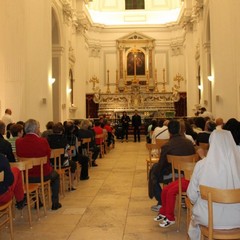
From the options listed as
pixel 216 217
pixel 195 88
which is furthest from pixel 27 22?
pixel 195 88

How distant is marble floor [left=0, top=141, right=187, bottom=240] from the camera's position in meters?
5.22

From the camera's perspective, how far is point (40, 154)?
6.34 metres

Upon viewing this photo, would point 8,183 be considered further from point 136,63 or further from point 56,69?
point 136,63

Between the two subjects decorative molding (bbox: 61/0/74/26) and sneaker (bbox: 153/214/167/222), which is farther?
decorative molding (bbox: 61/0/74/26)

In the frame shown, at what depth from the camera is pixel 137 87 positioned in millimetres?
26531

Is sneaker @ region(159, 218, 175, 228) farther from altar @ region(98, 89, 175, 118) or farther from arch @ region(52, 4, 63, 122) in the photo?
altar @ region(98, 89, 175, 118)

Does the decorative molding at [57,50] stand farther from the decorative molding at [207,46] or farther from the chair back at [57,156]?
the chair back at [57,156]

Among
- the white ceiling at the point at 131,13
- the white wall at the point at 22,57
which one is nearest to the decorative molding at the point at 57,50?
the white wall at the point at 22,57

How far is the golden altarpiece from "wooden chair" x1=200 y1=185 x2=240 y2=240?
2149 centimetres

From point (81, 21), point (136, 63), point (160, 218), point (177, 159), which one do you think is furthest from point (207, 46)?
point (160, 218)

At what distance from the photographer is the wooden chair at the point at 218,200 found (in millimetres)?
3473

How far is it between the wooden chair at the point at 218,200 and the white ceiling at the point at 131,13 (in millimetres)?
27274

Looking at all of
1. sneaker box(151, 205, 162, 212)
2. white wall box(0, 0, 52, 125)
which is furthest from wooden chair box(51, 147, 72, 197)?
white wall box(0, 0, 52, 125)

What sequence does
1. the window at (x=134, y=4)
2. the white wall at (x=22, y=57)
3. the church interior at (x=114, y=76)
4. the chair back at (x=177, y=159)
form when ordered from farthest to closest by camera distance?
the window at (x=134, y=4)
the white wall at (x=22, y=57)
the church interior at (x=114, y=76)
the chair back at (x=177, y=159)
